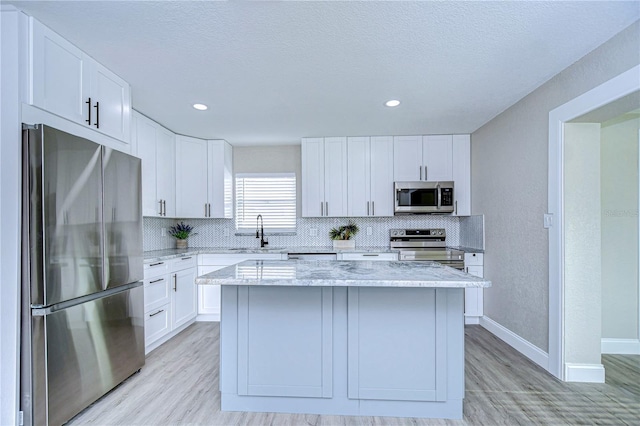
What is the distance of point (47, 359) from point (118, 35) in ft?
6.46

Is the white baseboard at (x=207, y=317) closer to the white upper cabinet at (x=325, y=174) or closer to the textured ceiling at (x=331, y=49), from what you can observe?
the white upper cabinet at (x=325, y=174)

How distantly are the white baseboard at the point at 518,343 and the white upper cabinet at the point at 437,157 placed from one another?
6.14ft

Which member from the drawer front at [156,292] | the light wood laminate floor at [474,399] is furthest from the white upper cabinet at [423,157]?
the drawer front at [156,292]

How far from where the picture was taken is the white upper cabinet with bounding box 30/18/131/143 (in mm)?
1802

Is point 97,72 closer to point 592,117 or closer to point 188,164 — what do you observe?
point 188,164

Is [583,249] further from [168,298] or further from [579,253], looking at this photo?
[168,298]

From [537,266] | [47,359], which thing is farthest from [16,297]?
[537,266]

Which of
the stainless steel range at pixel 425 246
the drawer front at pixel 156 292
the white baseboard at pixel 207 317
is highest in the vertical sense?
the stainless steel range at pixel 425 246

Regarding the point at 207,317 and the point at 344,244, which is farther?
the point at 344,244

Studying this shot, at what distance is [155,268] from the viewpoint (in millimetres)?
3076

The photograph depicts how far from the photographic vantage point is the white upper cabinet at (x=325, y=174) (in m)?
4.26

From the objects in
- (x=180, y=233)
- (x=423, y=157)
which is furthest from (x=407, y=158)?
(x=180, y=233)

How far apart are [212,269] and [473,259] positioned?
3317mm

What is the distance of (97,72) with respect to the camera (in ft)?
7.32
